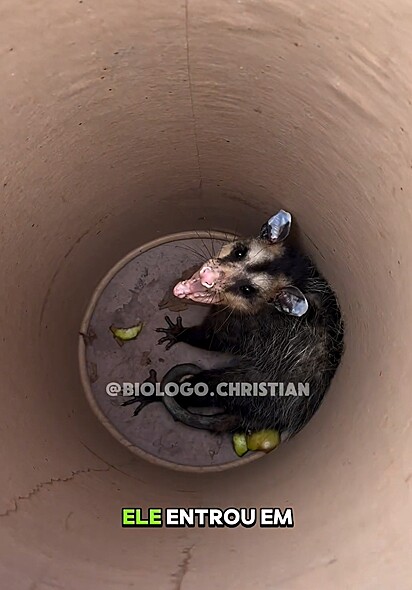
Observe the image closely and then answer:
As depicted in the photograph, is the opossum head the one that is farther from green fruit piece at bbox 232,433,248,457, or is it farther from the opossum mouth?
green fruit piece at bbox 232,433,248,457

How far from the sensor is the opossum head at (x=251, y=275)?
201 centimetres

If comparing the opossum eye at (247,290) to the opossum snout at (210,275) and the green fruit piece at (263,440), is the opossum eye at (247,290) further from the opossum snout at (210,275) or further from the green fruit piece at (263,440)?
the green fruit piece at (263,440)

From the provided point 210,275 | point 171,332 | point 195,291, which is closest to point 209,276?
point 210,275

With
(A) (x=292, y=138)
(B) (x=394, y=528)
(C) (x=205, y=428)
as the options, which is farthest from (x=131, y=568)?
(A) (x=292, y=138)

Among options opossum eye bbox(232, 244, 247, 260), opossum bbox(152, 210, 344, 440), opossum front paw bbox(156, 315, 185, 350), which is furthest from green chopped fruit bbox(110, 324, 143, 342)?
opossum eye bbox(232, 244, 247, 260)

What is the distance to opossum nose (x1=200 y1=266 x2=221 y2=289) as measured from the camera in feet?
6.48

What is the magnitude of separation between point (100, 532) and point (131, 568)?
144mm

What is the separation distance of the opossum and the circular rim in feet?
0.51

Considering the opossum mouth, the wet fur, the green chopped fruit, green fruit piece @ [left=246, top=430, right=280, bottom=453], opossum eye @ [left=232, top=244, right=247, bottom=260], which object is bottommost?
green fruit piece @ [left=246, top=430, right=280, bottom=453]

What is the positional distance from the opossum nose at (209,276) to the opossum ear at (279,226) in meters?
0.23

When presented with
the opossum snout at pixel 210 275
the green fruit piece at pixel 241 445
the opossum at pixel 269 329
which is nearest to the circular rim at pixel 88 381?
the green fruit piece at pixel 241 445

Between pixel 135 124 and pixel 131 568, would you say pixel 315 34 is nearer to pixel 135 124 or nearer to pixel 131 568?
pixel 135 124

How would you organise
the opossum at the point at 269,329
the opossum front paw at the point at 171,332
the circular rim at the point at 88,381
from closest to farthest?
the opossum at the point at 269,329, the circular rim at the point at 88,381, the opossum front paw at the point at 171,332

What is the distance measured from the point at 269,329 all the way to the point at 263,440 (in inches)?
17.0
